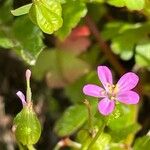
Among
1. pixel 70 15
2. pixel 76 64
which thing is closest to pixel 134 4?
pixel 70 15

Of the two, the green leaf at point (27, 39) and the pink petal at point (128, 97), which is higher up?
the pink petal at point (128, 97)

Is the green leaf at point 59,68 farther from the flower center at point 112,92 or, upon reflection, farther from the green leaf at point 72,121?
the flower center at point 112,92

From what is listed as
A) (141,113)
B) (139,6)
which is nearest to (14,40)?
(139,6)

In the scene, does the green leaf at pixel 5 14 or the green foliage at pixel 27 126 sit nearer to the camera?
the green foliage at pixel 27 126

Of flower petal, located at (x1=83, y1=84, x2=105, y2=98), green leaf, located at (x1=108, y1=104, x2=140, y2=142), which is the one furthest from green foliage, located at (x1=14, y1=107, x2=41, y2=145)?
green leaf, located at (x1=108, y1=104, x2=140, y2=142)

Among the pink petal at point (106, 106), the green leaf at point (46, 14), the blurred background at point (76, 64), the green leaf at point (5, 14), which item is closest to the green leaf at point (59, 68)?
the blurred background at point (76, 64)

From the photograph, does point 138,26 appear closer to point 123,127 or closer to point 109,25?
point 109,25

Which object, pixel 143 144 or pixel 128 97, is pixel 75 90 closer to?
pixel 143 144
